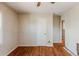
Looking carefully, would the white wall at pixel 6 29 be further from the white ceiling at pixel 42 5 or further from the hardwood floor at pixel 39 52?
the hardwood floor at pixel 39 52

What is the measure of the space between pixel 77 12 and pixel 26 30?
363 centimetres

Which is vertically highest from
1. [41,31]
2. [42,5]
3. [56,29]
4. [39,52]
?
[42,5]

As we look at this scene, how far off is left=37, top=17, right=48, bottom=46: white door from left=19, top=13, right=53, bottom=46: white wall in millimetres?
87

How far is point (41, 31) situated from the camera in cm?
692

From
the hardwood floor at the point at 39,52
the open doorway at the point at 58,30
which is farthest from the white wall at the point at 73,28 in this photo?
the open doorway at the point at 58,30

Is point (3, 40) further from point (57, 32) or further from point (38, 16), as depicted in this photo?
point (57, 32)

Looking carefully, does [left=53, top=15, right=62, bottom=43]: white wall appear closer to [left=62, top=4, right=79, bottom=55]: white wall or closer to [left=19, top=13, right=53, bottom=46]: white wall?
[left=19, top=13, right=53, bottom=46]: white wall

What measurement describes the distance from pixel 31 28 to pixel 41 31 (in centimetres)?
65

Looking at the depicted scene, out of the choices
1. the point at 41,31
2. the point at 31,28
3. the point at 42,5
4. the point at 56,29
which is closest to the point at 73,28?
the point at 42,5

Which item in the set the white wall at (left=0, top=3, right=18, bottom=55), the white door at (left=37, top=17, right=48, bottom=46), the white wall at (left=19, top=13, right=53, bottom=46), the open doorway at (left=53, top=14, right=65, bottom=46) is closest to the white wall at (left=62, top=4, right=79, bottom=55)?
the white wall at (left=19, top=13, right=53, bottom=46)

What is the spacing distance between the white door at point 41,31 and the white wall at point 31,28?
87 mm

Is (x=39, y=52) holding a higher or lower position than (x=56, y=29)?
lower

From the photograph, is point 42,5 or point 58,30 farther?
point 58,30

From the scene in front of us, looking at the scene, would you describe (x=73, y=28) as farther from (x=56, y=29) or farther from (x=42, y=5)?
(x=56, y=29)
